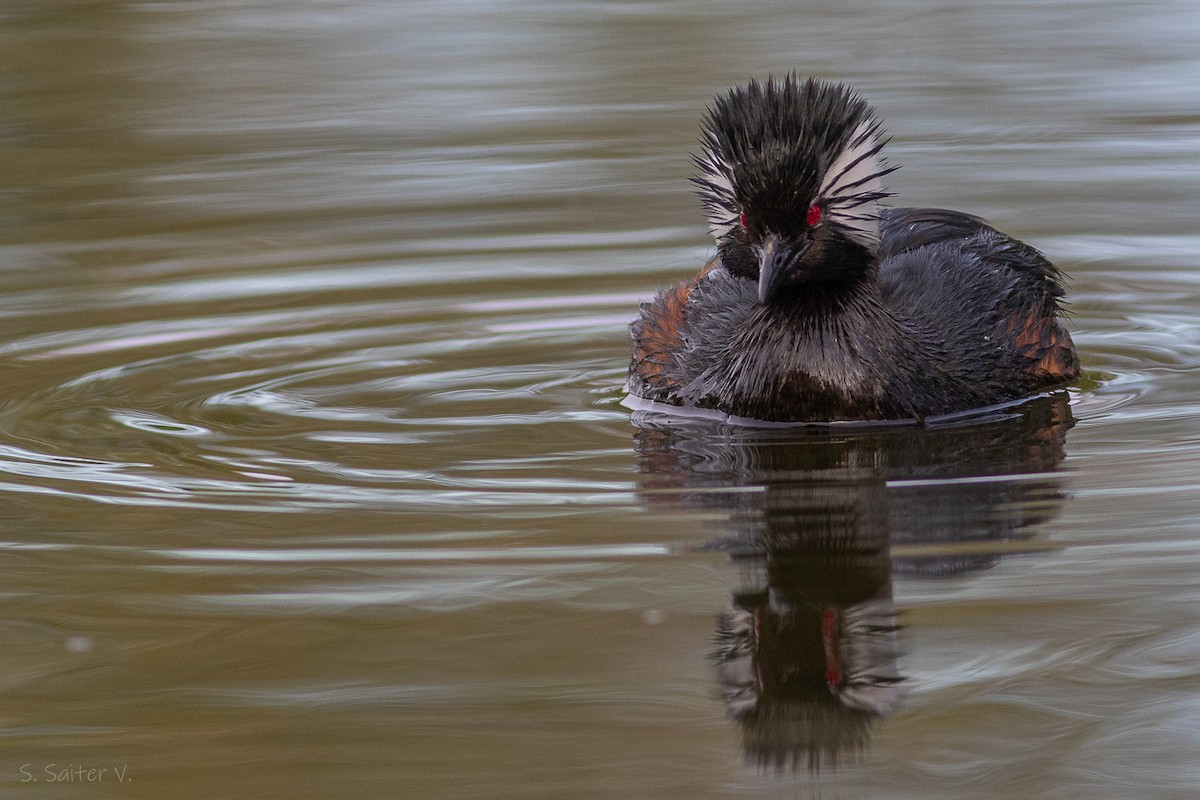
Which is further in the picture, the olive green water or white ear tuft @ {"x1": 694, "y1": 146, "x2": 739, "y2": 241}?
white ear tuft @ {"x1": 694, "y1": 146, "x2": 739, "y2": 241}

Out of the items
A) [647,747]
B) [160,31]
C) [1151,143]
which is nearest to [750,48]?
[1151,143]

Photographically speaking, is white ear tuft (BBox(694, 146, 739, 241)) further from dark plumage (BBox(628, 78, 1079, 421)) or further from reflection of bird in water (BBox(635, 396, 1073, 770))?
reflection of bird in water (BBox(635, 396, 1073, 770))

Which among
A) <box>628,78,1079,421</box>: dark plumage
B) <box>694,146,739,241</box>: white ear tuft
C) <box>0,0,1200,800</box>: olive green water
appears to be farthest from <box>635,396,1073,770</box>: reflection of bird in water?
<box>694,146,739,241</box>: white ear tuft

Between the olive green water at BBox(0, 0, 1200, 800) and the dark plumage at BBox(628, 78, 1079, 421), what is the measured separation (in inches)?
12.2

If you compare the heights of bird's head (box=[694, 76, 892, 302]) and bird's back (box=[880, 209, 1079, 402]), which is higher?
bird's head (box=[694, 76, 892, 302])

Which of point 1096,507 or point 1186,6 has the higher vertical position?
point 1186,6

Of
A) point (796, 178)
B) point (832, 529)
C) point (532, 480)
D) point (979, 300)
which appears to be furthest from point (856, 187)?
point (832, 529)

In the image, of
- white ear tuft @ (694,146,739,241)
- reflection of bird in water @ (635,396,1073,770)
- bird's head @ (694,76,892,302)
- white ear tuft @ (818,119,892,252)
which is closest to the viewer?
reflection of bird in water @ (635,396,1073,770)

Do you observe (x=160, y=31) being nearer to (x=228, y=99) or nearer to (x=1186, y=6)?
(x=228, y=99)

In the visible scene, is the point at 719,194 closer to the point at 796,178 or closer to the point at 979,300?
the point at 796,178

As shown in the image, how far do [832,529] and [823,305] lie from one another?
7.19 ft

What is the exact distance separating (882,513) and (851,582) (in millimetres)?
880

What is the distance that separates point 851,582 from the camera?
626cm

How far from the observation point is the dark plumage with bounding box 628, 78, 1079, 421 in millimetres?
8477
